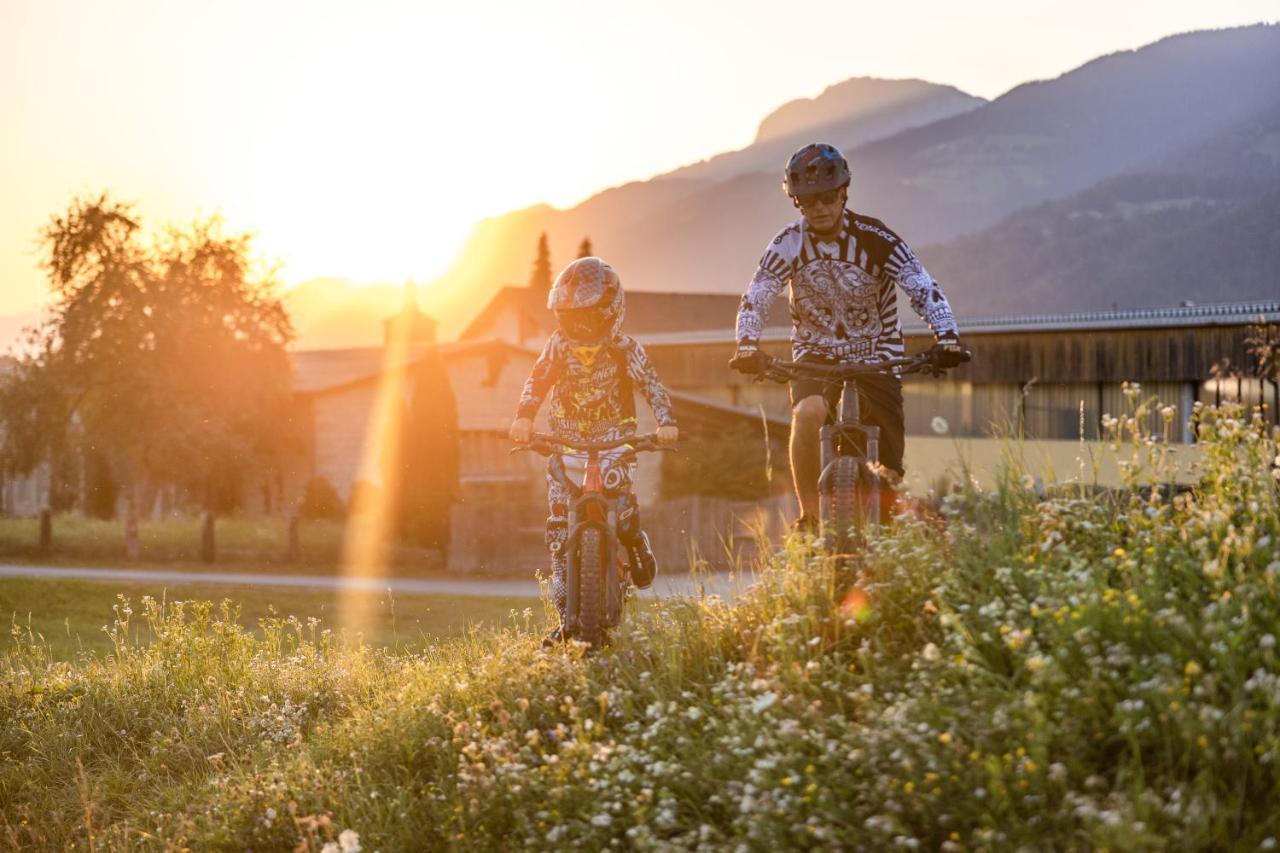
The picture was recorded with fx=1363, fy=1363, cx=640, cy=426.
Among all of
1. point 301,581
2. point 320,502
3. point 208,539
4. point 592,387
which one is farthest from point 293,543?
point 592,387

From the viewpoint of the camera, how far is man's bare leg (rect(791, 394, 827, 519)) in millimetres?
7609

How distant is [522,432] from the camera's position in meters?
8.25

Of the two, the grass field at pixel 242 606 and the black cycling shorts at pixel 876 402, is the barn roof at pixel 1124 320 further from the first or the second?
the black cycling shorts at pixel 876 402

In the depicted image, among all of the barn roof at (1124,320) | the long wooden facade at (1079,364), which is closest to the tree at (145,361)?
the long wooden facade at (1079,364)

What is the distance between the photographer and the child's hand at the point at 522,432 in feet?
27.0

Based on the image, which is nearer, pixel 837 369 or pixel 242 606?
pixel 837 369

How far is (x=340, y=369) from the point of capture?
64.3m

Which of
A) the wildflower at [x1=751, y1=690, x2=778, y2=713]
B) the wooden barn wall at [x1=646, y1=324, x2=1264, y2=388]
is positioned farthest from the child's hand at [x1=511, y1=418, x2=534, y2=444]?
the wooden barn wall at [x1=646, y1=324, x2=1264, y2=388]

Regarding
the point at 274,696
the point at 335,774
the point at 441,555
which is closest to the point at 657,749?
the point at 335,774

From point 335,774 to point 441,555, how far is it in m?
28.7

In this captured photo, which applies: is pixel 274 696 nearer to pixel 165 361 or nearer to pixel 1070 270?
pixel 165 361

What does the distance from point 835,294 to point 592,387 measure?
1.61 m

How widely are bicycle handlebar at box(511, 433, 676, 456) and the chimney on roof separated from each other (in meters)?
59.7

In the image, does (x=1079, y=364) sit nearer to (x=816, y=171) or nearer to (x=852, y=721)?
(x=816, y=171)
